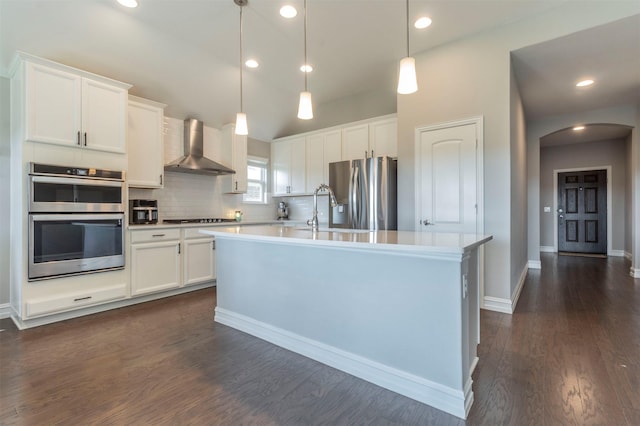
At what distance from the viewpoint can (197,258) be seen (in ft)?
13.3

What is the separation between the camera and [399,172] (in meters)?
3.82

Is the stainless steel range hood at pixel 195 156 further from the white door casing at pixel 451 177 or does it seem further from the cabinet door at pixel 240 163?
the white door casing at pixel 451 177

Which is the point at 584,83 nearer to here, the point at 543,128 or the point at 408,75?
the point at 543,128

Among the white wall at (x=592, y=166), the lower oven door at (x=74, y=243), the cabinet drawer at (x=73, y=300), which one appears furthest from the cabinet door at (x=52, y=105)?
the white wall at (x=592, y=166)

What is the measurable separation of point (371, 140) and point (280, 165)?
1.97 metres

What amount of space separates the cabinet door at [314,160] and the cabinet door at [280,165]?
1.56 ft

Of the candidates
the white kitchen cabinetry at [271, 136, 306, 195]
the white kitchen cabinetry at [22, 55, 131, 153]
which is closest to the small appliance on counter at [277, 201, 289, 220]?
the white kitchen cabinetry at [271, 136, 306, 195]

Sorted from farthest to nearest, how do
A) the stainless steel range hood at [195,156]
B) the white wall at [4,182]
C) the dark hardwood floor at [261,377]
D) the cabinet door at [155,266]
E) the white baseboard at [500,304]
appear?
the stainless steel range hood at [195,156], the cabinet door at [155,266], the white baseboard at [500,304], the white wall at [4,182], the dark hardwood floor at [261,377]

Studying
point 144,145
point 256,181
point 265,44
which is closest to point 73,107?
point 144,145

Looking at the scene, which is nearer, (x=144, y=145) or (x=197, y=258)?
(x=144, y=145)

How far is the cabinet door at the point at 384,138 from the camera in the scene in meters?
4.25

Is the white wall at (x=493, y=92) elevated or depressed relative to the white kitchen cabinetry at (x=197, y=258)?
elevated

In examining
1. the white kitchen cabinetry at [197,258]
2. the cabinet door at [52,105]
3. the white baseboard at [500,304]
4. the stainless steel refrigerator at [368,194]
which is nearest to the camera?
the cabinet door at [52,105]

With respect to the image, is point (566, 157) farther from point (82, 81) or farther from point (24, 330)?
point (24, 330)
